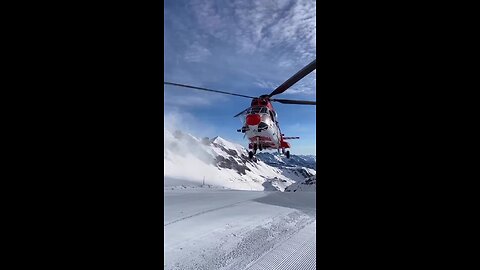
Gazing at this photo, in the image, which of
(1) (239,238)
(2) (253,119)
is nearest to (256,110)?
(2) (253,119)

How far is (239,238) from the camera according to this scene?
473 cm

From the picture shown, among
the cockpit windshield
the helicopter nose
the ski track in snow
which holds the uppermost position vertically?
the cockpit windshield

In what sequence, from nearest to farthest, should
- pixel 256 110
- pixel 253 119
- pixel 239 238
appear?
pixel 239 238 → pixel 253 119 → pixel 256 110

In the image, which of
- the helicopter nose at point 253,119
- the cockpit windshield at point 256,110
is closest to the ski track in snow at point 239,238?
the helicopter nose at point 253,119

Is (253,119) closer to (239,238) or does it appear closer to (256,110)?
(256,110)

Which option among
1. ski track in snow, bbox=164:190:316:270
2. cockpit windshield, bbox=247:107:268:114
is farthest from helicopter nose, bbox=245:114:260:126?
ski track in snow, bbox=164:190:316:270

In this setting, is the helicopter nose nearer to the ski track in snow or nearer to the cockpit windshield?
the cockpit windshield

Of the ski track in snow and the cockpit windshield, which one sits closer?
the ski track in snow

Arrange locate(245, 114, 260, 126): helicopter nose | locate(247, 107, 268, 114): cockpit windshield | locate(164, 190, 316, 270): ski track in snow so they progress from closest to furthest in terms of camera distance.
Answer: locate(164, 190, 316, 270): ski track in snow → locate(245, 114, 260, 126): helicopter nose → locate(247, 107, 268, 114): cockpit windshield

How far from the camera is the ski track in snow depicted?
371 centimetres

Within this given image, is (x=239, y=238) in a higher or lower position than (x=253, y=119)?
lower
